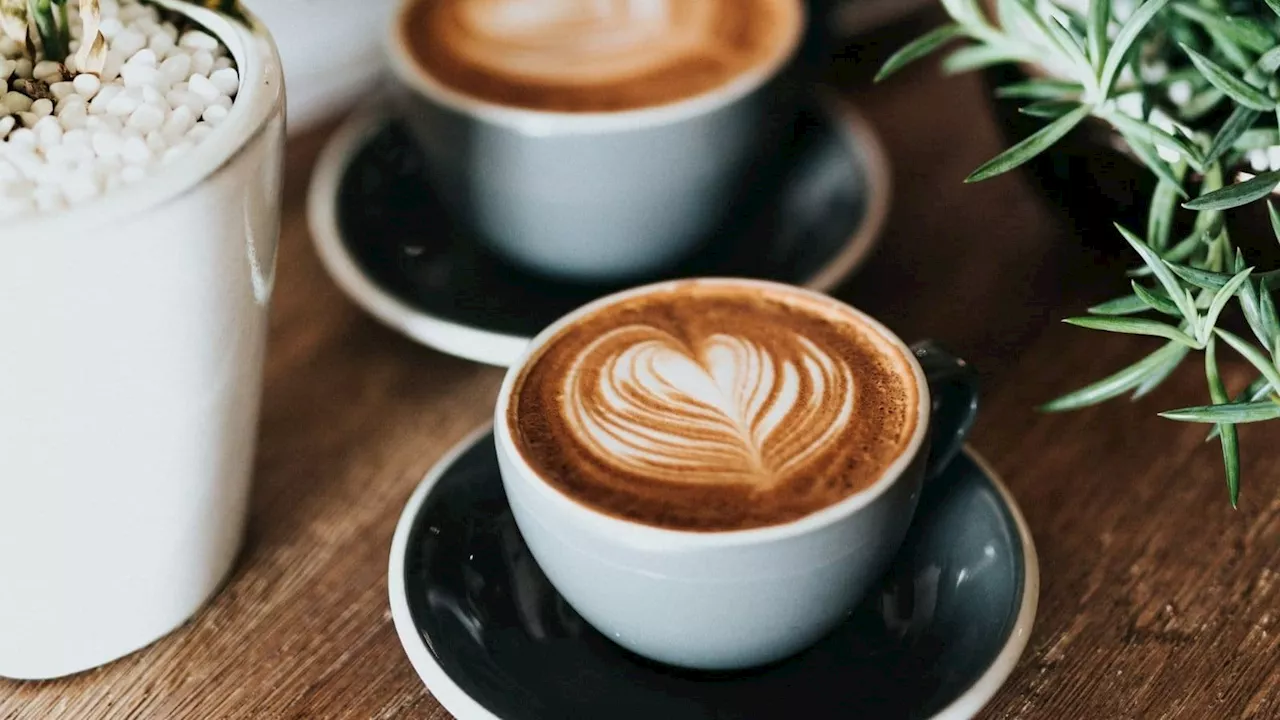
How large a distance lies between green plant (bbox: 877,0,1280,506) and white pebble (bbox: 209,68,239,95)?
305mm

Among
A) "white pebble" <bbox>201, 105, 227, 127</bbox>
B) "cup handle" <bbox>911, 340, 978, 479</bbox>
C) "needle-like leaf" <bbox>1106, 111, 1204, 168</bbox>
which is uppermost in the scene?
"needle-like leaf" <bbox>1106, 111, 1204, 168</bbox>

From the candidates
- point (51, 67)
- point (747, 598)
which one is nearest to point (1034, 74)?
point (747, 598)

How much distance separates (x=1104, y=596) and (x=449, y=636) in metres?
0.30

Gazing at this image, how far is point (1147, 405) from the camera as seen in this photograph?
26.5 inches

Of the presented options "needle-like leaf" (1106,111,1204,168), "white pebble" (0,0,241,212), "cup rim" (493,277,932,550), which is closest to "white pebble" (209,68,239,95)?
"white pebble" (0,0,241,212)

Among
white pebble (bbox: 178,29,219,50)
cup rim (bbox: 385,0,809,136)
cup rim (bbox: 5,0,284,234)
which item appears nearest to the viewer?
cup rim (bbox: 5,0,284,234)

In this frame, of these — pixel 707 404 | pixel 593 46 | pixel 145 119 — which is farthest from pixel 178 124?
pixel 593 46

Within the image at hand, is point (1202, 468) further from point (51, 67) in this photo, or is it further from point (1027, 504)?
point (51, 67)

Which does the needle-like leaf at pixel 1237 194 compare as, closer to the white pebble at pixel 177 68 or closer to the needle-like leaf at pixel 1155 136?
the needle-like leaf at pixel 1155 136

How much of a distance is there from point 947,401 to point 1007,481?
0.29 feet

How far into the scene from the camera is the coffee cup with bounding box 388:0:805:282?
27.0 inches

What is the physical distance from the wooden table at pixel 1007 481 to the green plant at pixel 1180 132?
7 centimetres

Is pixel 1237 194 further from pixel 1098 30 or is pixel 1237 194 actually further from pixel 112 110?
pixel 112 110

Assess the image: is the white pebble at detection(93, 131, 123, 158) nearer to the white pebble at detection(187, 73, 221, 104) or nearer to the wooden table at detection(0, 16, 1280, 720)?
the white pebble at detection(187, 73, 221, 104)
